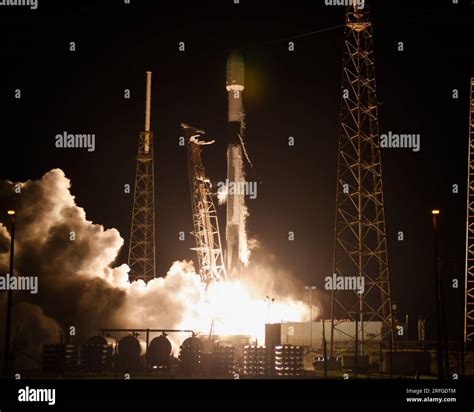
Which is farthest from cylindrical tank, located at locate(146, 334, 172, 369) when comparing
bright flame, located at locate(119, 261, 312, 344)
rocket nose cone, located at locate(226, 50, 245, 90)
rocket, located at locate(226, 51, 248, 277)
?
rocket nose cone, located at locate(226, 50, 245, 90)

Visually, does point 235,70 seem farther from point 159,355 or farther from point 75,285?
point 159,355

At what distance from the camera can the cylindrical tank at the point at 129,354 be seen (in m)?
40.5

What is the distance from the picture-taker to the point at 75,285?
48906 millimetres

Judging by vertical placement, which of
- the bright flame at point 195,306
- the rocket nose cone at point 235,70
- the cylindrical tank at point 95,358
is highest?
the rocket nose cone at point 235,70

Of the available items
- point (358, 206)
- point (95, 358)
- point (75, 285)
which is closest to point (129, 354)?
point (95, 358)

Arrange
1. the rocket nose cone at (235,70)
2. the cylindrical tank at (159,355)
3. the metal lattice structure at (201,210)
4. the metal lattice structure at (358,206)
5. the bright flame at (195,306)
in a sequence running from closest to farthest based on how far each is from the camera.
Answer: the cylindrical tank at (159,355)
the bright flame at (195,306)
the metal lattice structure at (358,206)
the rocket nose cone at (235,70)
the metal lattice structure at (201,210)

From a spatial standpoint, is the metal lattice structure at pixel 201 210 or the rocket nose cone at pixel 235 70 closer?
the rocket nose cone at pixel 235 70

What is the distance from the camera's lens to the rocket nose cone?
184ft

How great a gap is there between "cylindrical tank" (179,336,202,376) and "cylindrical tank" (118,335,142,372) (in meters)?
2.27

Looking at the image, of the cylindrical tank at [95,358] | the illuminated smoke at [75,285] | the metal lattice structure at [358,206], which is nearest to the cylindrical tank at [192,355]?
the cylindrical tank at [95,358]

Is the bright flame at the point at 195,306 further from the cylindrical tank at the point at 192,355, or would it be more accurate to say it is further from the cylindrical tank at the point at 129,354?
the cylindrical tank at the point at 129,354

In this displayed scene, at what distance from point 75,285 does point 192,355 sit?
11645 millimetres

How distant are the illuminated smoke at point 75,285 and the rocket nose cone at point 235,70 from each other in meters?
13.6

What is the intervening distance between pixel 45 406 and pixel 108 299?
27.7 meters
